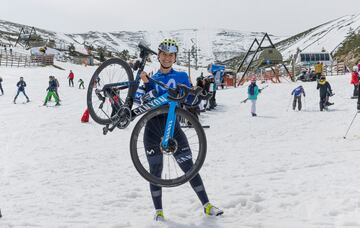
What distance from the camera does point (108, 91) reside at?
5.39 metres

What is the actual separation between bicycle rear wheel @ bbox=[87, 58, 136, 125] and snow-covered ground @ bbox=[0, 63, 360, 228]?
1.52m

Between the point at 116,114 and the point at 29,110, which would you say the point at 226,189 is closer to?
the point at 116,114

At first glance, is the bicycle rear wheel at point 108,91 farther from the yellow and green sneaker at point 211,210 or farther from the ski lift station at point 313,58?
the ski lift station at point 313,58

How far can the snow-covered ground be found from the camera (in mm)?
5113

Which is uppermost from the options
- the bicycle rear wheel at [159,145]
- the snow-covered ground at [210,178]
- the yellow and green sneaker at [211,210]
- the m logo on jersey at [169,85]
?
the m logo on jersey at [169,85]

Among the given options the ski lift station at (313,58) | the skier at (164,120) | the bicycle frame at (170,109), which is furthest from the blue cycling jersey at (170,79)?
the ski lift station at (313,58)

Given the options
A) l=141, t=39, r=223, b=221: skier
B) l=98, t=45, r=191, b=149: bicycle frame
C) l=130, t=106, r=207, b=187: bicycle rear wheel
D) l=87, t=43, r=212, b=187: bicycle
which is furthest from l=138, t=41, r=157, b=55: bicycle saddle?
l=130, t=106, r=207, b=187: bicycle rear wheel

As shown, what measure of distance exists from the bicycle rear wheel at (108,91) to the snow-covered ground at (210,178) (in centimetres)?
152

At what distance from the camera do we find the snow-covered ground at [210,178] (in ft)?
16.8

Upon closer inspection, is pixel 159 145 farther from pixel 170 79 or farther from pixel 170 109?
pixel 170 79

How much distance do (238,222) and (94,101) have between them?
3.08 metres

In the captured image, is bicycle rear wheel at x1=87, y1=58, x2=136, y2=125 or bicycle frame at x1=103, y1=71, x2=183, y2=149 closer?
bicycle frame at x1=103, y1=71, x2=183, y2=149

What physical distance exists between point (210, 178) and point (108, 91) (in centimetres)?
324

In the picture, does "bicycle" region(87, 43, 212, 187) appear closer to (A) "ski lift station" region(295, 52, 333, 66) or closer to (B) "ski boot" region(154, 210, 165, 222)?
(B) "ski boot" region(154, 210, 165, 222)
